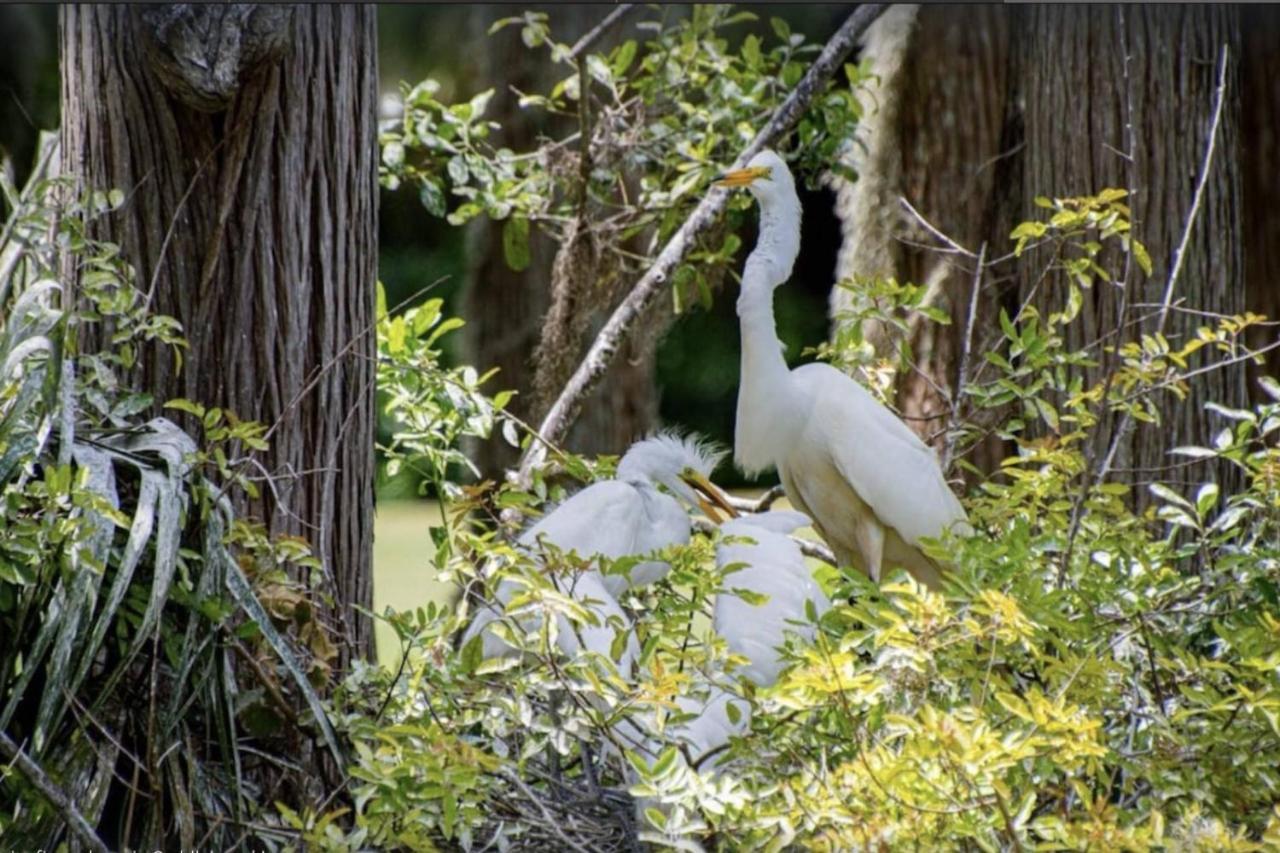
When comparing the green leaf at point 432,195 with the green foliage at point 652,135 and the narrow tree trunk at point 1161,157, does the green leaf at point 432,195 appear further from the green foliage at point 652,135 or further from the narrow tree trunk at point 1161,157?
the narrow tree trunk at point 1161,157

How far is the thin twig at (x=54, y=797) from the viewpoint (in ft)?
6.77

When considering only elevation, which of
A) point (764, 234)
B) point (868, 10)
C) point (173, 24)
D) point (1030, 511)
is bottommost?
point (1030, 511)

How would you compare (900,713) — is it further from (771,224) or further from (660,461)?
(771,224)

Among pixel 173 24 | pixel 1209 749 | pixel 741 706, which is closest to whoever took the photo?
pixel 1209 749

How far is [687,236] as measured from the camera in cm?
420

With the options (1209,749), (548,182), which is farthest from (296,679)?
(548,182)

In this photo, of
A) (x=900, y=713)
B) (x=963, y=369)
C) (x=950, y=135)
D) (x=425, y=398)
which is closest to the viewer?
(x=900, y=713)

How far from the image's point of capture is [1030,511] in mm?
2719

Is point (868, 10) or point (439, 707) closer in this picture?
point (439, 707)

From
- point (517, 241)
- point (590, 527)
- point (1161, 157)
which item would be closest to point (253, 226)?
point (590, 527)

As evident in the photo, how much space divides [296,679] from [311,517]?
570 millimetres

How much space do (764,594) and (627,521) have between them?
0.64 m

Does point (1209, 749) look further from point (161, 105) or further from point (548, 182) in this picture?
point (548, 182)

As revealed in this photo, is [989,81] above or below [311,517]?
above
